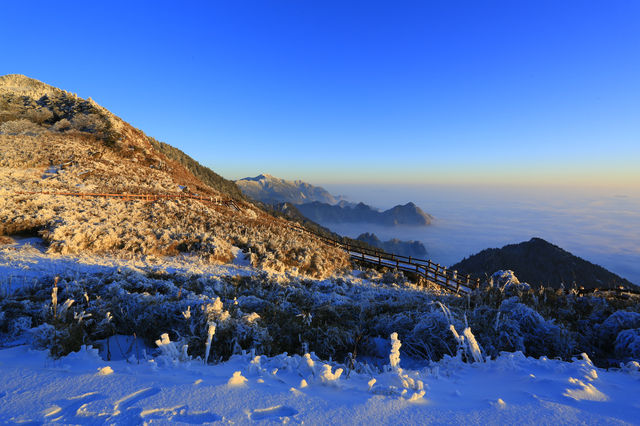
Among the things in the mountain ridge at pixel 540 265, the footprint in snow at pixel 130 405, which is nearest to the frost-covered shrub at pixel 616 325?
the footprint in snow at pixel 130 405

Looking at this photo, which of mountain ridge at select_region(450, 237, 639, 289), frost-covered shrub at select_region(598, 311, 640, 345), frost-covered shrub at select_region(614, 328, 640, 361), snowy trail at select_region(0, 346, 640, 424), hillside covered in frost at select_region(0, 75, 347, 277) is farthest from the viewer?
mountain ridge at select_region(450, 237, 639, 289)

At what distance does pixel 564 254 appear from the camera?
2296 inches

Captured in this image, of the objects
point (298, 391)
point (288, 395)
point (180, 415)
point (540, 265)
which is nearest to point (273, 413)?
point (288, 395)

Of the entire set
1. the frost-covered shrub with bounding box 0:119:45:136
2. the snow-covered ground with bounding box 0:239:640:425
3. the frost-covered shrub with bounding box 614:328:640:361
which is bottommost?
the frost-covered shrub with bounding box 614:328:640:361

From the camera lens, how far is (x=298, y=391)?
10.6ft

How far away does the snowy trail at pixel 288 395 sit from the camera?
2654 millimetres

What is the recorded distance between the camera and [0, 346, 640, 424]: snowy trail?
265cm

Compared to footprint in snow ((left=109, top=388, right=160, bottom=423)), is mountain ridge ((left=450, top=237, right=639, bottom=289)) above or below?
below

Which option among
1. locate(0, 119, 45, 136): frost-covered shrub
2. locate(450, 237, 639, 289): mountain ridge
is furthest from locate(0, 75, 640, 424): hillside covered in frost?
locate(450, 237, 639, 289): mountain ridge

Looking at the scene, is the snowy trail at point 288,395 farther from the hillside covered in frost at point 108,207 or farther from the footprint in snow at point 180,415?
the hillside covered in frost at point 108,207

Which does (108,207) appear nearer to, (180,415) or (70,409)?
(70,409)

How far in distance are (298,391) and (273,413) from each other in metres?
0.51

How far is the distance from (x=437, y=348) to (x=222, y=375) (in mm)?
4140

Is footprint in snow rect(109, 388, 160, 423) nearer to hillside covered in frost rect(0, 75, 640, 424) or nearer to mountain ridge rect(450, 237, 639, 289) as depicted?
hillside covered in frost rect(0, 75, 640, 424)
